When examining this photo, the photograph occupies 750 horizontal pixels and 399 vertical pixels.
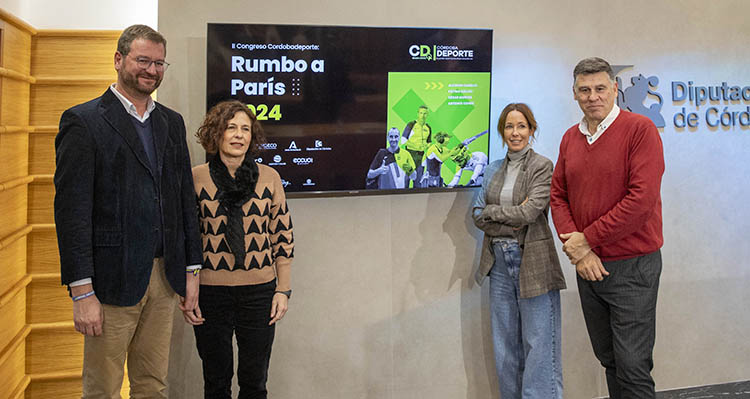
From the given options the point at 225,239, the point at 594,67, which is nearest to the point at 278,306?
the point at 225,239

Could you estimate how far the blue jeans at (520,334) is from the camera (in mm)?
3223

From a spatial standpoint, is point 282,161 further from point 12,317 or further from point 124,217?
point 12,317

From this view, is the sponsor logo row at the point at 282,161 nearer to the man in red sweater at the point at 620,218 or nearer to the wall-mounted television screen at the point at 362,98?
the wall-mounted television screen at the point at 362,98

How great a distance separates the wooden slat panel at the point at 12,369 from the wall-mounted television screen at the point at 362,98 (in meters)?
1.49

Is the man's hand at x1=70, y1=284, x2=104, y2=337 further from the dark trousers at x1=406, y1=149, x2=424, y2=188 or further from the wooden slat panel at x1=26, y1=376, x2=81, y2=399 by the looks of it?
the dark trousers at x1=406, y1=149, x2=424, y2=188

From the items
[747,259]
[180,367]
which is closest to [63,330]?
[180,367]

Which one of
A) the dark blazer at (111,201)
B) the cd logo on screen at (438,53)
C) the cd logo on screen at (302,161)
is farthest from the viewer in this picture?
the cd logo on screen at (438,53)

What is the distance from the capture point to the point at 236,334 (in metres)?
2.70

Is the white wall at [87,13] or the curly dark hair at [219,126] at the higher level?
the white wall at [87,13]

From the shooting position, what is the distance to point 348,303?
349 cm

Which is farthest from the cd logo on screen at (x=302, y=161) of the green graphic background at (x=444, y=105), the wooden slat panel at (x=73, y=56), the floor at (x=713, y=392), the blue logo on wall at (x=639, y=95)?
the floor at (x=713, y=392)

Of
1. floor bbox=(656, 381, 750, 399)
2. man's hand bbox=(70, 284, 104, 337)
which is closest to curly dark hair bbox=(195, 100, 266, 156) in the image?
man's hand bbox=(70, 284, 104, 337)

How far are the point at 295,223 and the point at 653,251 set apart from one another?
171cm

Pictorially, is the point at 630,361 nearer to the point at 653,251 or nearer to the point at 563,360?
the point at 653,251
